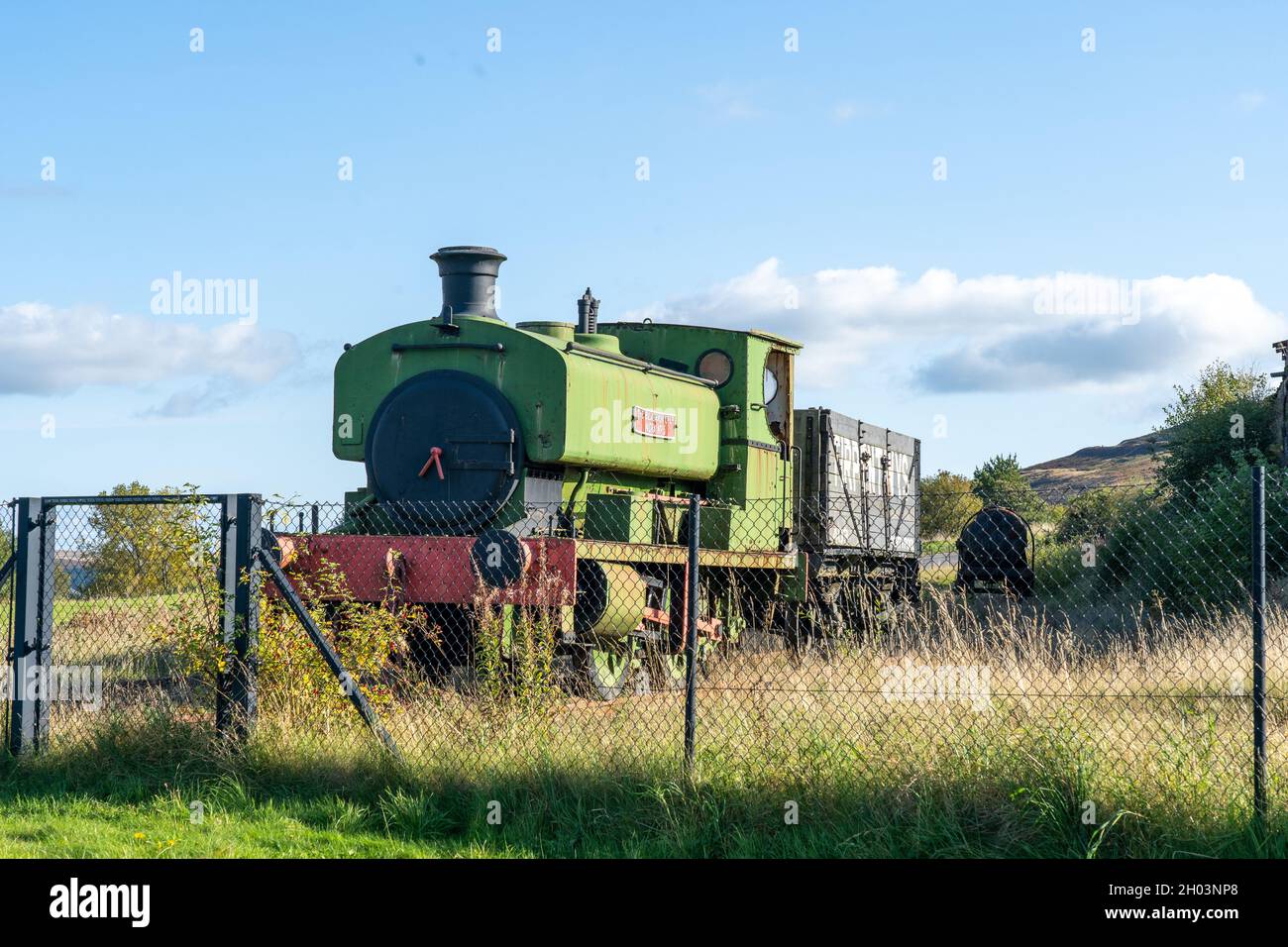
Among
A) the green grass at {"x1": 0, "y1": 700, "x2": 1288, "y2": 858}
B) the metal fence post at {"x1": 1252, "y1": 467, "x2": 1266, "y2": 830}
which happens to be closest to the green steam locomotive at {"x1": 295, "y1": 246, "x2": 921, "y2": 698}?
the green grass at {"x1": 0, "y1": 700, "x2": 1288, "y2": 858}

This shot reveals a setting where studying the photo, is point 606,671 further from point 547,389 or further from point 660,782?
point 660,782

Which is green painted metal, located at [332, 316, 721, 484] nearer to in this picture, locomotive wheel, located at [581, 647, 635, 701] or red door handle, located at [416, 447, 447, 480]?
red door handle, located at [416, 447, 447, 480]

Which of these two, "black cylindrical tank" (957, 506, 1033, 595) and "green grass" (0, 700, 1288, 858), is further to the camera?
"black cylindrical tank" (957, 506, 1033, 595)

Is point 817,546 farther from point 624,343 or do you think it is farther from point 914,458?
point 914,458

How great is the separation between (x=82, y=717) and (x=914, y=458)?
13036 millimetres

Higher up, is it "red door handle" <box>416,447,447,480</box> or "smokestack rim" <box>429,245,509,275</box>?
"smokestack rim" <box>429,245,509,275</box>

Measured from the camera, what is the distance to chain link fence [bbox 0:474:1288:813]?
6625mm

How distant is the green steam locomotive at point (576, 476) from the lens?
9508mm

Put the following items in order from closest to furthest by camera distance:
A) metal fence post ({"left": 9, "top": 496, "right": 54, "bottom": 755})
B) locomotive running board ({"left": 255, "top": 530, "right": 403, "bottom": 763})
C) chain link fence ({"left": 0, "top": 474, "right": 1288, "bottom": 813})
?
1. chain link fence ({"left": 0, "top": 474, "right": 1288, "bottom": 813})
2. locomotive running board ({"left": 255, "top": 530, "right": 403, "bottom": 763})
3. metal fence post ({"left": 9, "top": 496, "right": 54, "bottom": 755})

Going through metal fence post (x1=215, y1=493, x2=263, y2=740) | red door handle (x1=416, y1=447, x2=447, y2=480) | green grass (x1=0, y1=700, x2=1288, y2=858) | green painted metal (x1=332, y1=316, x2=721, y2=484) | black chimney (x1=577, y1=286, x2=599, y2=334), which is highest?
→ black chimney (x1=577, y1=286, x2=599, y2=334)

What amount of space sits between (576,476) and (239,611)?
371 centimetres

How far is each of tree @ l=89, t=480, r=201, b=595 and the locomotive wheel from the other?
326cm

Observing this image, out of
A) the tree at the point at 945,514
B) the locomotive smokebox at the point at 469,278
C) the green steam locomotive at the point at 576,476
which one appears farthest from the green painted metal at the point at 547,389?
the tree at the point at 945,514

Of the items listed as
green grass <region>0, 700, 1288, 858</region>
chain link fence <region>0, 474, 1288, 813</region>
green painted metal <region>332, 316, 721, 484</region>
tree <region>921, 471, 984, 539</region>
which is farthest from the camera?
tree <region>921, 471, 984, 539</region>
